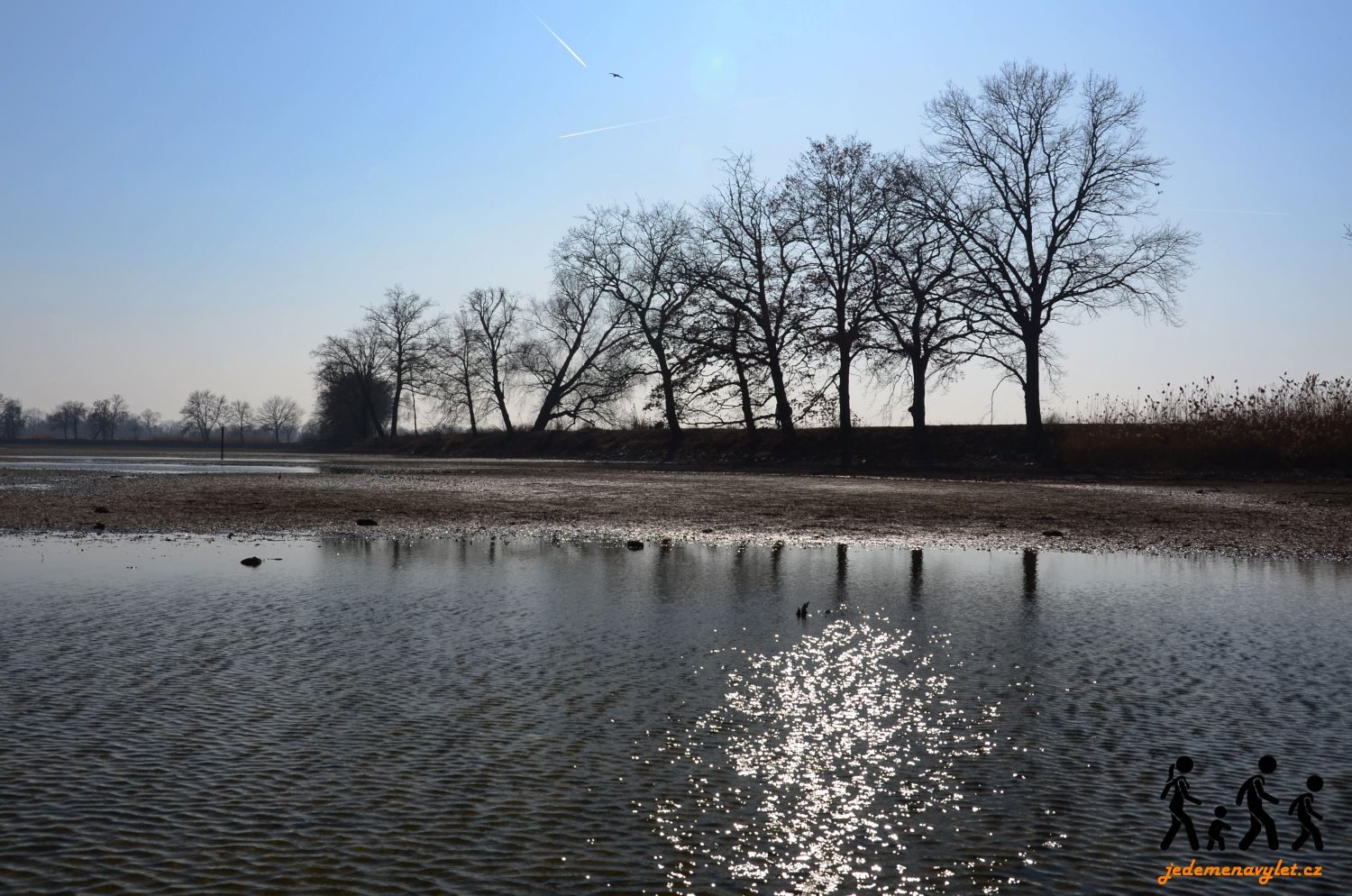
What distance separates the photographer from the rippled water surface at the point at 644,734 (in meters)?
3.74

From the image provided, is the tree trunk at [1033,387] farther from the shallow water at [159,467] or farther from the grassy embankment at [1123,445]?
the shallow water at [159,467]

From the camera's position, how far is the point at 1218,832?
4055mm

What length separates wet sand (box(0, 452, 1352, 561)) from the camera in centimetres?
1525

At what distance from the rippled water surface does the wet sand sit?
500 cm

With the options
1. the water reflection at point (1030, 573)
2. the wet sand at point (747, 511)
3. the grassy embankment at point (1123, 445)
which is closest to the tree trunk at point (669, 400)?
the grassy embankment at point (1123, 445)

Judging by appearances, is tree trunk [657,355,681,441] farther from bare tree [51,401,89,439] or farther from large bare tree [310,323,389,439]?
bare tree [51,401,89,439]

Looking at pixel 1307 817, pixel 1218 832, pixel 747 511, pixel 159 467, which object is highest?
pixel 159 467

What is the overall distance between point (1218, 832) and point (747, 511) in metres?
15.4

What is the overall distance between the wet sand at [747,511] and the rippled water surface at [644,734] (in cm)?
500

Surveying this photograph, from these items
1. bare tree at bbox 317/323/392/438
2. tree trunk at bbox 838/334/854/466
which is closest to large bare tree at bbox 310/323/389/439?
bare tree at bbox 317/323/392/438

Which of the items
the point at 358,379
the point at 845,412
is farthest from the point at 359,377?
the point at 845,412

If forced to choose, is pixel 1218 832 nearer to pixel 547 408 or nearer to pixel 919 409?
pixel 919 409

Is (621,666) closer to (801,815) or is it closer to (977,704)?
(977,704)

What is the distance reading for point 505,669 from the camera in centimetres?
671
